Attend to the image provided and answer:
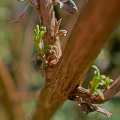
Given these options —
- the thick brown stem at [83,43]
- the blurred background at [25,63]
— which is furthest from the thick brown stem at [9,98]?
the thick brown stem at [83,43]

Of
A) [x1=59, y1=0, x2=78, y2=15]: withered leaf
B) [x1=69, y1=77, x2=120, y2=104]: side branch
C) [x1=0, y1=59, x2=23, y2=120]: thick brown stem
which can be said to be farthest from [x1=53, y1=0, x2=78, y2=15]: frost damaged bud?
[x1=0, y1=59, x2=23, y2=120]: thick brown stem

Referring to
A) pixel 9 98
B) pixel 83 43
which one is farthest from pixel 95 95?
pixel 9 98

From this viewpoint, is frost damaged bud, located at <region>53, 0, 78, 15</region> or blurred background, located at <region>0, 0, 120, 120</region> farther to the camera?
blurred background, located at <region>0, 0, 120, 120</region>

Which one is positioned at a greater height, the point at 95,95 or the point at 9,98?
the point at 95,95

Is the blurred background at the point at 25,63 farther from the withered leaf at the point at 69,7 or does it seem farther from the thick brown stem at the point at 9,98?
the withered leaf at the point at 69,7

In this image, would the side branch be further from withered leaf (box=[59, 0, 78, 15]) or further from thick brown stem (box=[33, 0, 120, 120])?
withered leaf (box=[59, 0, 78, 15])

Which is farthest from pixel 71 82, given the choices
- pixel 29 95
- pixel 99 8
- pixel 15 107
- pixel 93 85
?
pixel 29 95

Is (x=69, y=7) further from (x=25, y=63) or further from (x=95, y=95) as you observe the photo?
(x=25, y=63)

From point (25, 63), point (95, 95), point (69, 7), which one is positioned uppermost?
point (69, 7)

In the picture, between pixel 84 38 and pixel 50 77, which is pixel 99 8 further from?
pixel 50 77
